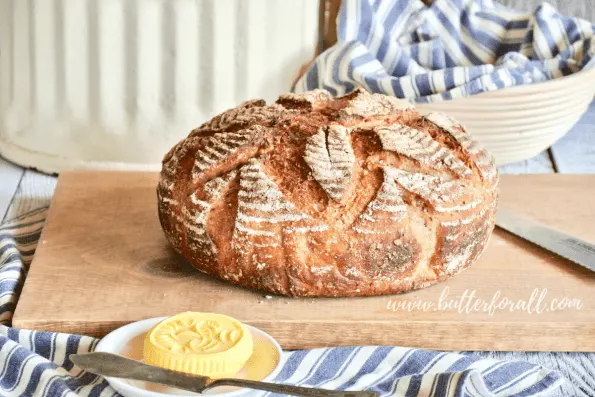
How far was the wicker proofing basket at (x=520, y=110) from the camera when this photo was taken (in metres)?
1.96

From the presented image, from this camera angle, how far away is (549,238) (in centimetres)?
164

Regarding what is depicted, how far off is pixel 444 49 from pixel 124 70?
0.80 metres

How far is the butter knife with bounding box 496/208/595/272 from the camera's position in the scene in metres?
1.57

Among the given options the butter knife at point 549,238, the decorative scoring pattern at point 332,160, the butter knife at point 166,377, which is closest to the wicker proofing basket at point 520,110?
the butter knife at point 549,238

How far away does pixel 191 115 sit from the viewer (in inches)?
82.4

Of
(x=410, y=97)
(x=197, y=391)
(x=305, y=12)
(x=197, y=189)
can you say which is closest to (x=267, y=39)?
(x=305, y=12)

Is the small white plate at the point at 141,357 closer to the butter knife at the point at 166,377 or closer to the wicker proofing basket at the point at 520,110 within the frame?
the butter knife at the point at 166,377

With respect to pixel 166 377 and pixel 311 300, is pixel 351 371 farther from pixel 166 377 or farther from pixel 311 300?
pixel 166 377

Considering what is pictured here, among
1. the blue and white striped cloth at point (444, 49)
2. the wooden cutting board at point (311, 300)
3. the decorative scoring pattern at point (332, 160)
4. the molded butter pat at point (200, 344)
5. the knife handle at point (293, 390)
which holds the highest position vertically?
the decorative scoring pattern at point (332, 160)

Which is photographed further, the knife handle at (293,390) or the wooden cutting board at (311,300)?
the wooden cutting board at (311,300)

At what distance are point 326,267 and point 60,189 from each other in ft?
2.32

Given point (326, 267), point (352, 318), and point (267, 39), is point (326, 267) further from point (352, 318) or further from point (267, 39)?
point (267, 39)

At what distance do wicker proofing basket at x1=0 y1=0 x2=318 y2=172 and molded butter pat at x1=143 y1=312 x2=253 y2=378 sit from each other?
2.93 feet

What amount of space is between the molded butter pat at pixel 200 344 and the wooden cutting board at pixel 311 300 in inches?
4.6
